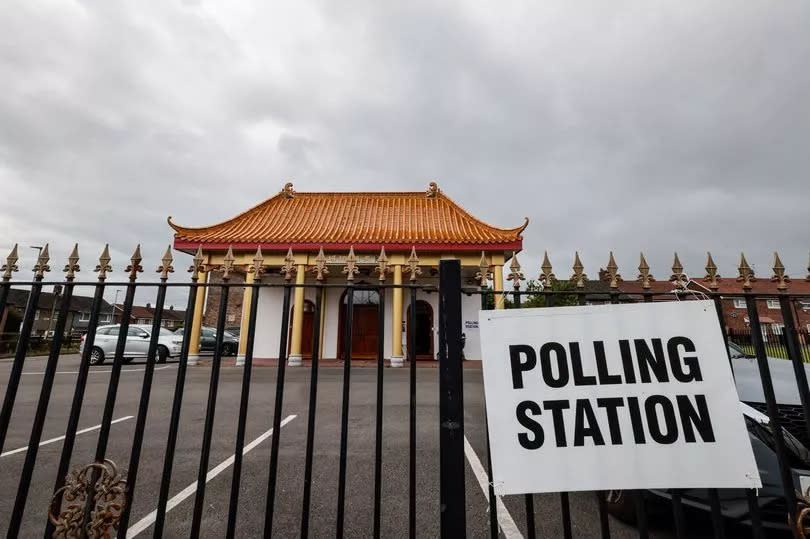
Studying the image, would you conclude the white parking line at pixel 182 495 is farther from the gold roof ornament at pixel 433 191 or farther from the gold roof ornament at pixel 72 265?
the gold roof ornament at pixel 433 191

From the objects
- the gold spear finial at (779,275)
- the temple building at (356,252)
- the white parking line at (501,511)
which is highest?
the temple building at (356,252)

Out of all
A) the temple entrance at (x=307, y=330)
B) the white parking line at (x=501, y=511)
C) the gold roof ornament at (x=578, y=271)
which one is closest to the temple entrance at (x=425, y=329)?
the temple entrance at (x=307, y=330)

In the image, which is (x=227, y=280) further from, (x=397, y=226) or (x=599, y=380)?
(x=397, y=226)

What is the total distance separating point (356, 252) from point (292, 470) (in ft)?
29.6

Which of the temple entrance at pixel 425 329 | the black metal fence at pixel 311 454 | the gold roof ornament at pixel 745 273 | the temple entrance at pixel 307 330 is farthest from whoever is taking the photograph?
the temple entrance at pixel 425 329

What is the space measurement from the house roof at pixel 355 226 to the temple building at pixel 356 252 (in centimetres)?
4

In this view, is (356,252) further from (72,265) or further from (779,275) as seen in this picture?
(779,275)

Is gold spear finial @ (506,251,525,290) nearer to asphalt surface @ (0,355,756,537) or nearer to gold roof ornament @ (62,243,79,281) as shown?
asphalt surface @ (0,355,756,537)

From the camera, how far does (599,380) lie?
1.85m

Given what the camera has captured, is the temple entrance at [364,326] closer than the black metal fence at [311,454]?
No

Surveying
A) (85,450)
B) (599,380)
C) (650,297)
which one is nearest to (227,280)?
(599,380)

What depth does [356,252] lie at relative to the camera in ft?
40.2

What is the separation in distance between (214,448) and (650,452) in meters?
4.58

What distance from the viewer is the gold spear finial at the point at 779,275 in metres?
1.99
